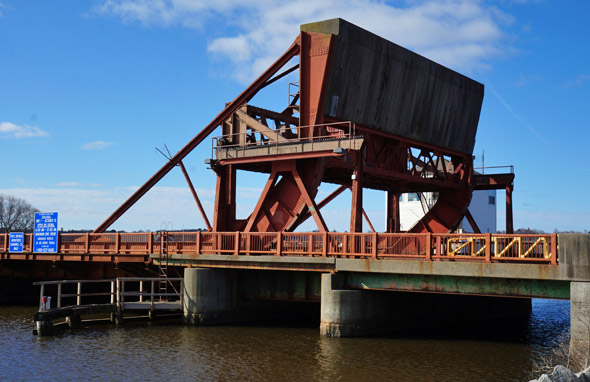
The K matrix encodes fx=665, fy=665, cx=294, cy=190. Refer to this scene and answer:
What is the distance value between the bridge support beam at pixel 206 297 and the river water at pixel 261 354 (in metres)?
0.93

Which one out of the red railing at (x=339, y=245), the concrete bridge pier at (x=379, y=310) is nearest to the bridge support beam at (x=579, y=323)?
the red railing at (x=339, y=245)

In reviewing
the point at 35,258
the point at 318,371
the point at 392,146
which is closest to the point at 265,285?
the point at 318,371

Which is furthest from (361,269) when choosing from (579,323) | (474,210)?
(474,210)

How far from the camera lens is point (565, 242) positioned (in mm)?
21234

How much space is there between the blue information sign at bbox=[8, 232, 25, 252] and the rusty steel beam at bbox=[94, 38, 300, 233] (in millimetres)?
4778

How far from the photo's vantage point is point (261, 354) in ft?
76.8

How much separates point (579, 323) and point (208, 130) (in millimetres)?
23547

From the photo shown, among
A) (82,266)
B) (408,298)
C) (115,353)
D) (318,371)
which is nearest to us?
(318,371)

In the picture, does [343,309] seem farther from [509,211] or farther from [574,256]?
[509,211]

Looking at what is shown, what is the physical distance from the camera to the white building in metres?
65.2

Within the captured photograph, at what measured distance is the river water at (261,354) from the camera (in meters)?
20.2

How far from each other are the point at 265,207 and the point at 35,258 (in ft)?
→ 48.1

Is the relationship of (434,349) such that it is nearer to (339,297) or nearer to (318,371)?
(339,297)

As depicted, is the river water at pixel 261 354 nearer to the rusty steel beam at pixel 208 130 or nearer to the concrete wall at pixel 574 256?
the concrete wall at pixel 574 256
